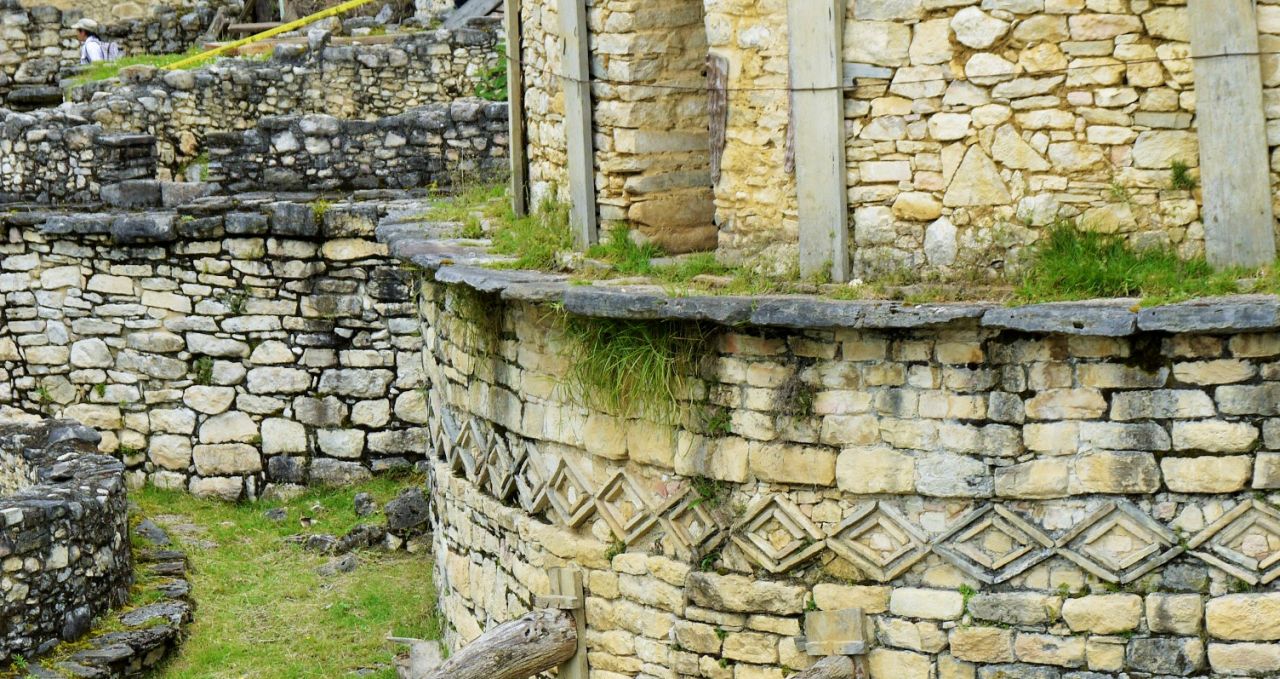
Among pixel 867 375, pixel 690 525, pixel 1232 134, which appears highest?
pixel 1232 134

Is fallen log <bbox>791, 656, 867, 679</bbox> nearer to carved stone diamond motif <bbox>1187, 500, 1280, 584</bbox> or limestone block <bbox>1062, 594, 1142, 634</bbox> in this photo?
limestone block <bbox>1062, 594, 1142, 634</bbox>

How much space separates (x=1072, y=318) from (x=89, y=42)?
55.2ft

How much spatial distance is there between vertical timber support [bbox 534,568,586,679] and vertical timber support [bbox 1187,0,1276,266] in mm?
2768

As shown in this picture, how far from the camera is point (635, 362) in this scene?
6.79m

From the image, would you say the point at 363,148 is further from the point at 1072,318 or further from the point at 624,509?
the point at 1072,318

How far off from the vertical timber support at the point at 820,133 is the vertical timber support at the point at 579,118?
4.45ft

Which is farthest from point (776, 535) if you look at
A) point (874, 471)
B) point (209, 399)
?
point (209, 399)

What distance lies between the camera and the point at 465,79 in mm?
17906

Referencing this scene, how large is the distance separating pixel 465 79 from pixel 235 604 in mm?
8769

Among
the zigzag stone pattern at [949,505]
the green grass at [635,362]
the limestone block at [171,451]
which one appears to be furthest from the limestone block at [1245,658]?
the limestone block at [171,451]

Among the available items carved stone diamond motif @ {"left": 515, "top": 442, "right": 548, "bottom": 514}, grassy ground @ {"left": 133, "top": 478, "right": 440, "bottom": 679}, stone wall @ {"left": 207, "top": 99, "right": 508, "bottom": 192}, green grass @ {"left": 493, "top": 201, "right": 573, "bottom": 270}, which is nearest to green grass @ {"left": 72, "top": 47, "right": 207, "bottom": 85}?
stone wall @ {"left": 207, "top": 99, "right": 508, "bottom": 192}

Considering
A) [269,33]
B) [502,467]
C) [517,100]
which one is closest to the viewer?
[502,467]

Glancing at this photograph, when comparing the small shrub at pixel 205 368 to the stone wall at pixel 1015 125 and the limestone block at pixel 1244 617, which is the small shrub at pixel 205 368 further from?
the limestone block at pixel 1244 617

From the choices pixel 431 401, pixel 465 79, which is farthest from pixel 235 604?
pixel 465 79
